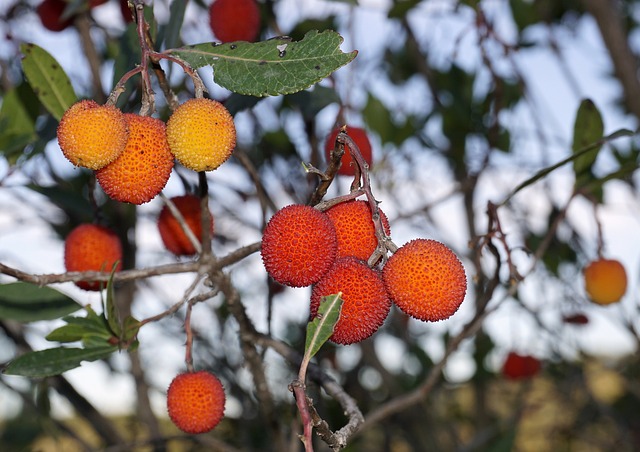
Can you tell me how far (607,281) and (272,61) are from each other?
1.06 meters

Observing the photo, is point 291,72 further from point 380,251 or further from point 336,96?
point 336,96

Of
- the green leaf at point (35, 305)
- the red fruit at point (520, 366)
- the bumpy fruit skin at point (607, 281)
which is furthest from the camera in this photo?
the red fruit at point (520, 366)

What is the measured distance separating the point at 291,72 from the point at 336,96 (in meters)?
0.51

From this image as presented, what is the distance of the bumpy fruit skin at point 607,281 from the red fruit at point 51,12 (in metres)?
1.34

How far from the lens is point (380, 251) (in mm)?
862

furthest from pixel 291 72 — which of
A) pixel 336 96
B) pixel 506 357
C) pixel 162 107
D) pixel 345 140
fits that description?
pixel 506 357

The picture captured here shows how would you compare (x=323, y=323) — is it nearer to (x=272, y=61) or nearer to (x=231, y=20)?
(x=272, y=61)

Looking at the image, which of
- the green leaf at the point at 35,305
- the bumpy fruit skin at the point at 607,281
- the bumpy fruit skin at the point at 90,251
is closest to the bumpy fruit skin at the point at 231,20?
the bumpy fruit skin at the point at 90,251

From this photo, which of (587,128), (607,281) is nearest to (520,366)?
(607,281)

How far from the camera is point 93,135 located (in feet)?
2.58

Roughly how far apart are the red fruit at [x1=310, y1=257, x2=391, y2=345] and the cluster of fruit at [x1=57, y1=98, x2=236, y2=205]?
0.19m

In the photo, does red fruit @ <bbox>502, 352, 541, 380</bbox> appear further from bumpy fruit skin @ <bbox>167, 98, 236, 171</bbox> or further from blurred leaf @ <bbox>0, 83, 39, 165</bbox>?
bumpy fruit skin @ <bbox>167, 98, 236, 171</bbox>

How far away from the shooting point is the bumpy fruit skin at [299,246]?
32.1 inches

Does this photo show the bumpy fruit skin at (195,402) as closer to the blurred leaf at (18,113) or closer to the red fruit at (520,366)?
the blurred leaf at (18,113)
